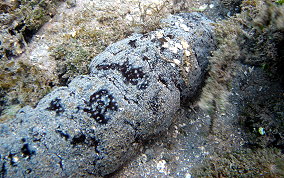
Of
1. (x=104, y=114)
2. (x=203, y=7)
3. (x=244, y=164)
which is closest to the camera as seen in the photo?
(x=104, y=114)

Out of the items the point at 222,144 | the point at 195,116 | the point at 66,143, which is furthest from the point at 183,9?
the point at 66,143

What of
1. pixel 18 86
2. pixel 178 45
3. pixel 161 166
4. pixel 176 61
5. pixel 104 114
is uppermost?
pixel 178 45

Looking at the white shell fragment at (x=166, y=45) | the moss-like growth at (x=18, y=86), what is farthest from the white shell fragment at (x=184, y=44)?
the moss-like growth at (x=18, y=86)

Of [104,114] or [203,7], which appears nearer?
[104,114]

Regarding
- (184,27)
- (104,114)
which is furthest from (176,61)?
(104,114)

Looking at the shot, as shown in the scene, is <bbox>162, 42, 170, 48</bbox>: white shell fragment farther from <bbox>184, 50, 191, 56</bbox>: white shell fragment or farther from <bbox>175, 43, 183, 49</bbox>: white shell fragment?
<bbox>184, 50, 191, 56</bbox>: white shell fragment

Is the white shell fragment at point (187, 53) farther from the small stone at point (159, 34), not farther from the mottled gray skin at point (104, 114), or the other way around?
the small stone at point (159, 34)

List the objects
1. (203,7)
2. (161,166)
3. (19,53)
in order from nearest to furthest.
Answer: (161,166) < (19,53) < (203,7)

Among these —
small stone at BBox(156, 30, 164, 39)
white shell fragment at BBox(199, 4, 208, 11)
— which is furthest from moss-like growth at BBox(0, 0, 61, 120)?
white shell fragment at BBox(199, 4, 208, 11)

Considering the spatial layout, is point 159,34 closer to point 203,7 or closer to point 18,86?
point 203,7
